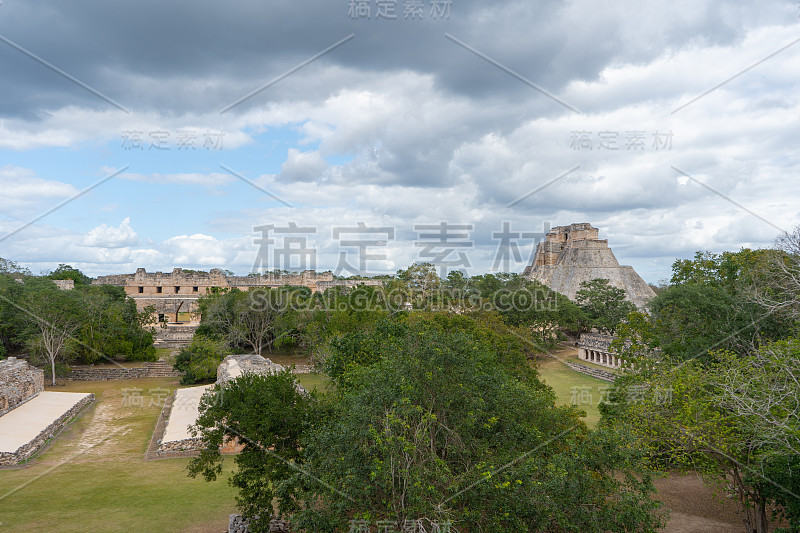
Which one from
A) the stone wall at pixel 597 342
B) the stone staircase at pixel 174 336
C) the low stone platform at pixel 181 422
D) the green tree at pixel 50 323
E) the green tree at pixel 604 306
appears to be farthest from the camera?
the stone staircase at pixel 174 336

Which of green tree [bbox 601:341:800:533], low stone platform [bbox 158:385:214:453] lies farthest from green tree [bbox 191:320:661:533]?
low stone platform [bbox 158:385:214:453]

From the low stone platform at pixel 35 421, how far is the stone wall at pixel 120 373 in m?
4.71

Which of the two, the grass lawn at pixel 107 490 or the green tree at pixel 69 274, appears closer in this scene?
the grass lawn at pixel 107 490

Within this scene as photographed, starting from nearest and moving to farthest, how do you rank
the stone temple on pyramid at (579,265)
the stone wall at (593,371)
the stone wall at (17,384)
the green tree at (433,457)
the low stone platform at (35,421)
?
the green tree at (433,457), the low stone platform at (35,421), the stone wall at (17,384), the stone wall at (593,371), the stone temple on pyramid at (579,265)

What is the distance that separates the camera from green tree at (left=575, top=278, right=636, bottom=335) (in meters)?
32.8

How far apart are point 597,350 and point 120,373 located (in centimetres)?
2736

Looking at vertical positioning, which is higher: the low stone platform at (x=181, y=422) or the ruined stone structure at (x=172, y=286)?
the ruined stone structure at (x=172, y=286)

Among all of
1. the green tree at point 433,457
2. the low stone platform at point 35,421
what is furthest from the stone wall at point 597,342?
the low stone platform at point 35,421

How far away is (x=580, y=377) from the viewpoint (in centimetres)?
2502

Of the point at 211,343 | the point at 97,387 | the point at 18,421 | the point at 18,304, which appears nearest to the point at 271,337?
the point at 211,343

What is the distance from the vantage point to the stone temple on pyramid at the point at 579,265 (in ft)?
141

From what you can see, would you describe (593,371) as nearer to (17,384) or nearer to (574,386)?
(574,386)

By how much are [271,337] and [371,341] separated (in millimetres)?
19714

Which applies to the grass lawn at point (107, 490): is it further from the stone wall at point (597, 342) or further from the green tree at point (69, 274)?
the green tree at point (69, 274)
